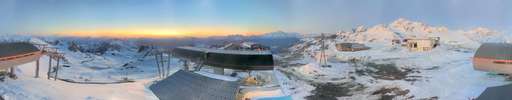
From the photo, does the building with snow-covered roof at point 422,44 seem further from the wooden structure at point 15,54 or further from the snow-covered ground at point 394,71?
the wooden structure at point 15,54

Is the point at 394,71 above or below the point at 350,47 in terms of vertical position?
below

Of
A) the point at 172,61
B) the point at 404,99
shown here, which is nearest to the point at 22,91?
the point at 172,61

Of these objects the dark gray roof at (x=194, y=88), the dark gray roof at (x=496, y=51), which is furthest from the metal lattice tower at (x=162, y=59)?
the dark gray roof at (x=496, y=51)

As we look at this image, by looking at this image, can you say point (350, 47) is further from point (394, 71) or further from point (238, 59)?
point (238, 59)

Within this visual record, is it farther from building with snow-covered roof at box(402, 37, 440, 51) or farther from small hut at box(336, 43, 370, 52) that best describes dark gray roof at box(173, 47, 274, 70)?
building with snow-covered roof at box(402, 37, 440, 51)

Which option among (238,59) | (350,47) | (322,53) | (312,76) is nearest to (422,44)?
(350,47)

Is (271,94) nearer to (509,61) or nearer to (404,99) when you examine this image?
(404,99)
